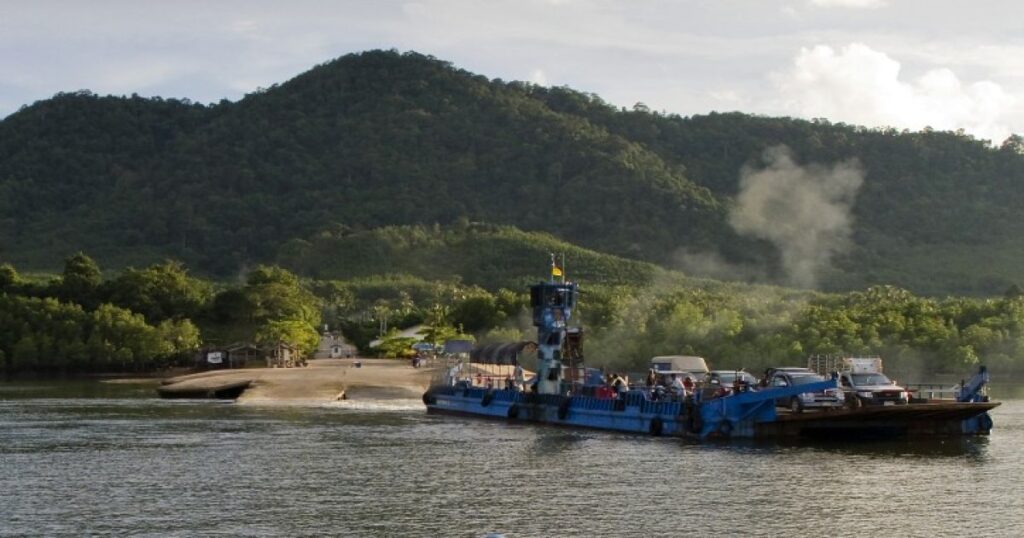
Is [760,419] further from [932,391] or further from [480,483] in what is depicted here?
[480,483]

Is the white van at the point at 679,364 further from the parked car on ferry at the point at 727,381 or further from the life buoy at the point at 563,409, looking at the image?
the parked car on ferry at the point at 727,381

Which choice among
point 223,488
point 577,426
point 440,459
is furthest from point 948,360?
point 223,488

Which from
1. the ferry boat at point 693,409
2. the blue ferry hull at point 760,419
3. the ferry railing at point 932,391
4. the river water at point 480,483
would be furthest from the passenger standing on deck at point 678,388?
the ferry railing at point 932,391

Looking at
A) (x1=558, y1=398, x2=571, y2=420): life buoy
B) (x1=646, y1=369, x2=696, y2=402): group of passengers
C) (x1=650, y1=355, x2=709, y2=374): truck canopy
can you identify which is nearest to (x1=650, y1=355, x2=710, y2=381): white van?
(x1=650, y1=355, x2=709, y2=374): truck canopy

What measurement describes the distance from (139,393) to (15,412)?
86.8 ft

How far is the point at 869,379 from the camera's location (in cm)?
6662

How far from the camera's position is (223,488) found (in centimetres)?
5134

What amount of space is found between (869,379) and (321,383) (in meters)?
50.4

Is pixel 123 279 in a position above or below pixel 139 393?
above

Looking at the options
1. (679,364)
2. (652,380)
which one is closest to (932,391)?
(652,380)

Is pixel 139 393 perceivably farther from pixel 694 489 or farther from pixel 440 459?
pixel 694 489

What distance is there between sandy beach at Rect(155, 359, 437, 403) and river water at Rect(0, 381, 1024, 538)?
85.7ft

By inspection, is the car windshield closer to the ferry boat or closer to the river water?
the ferry boat

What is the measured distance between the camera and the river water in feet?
143
